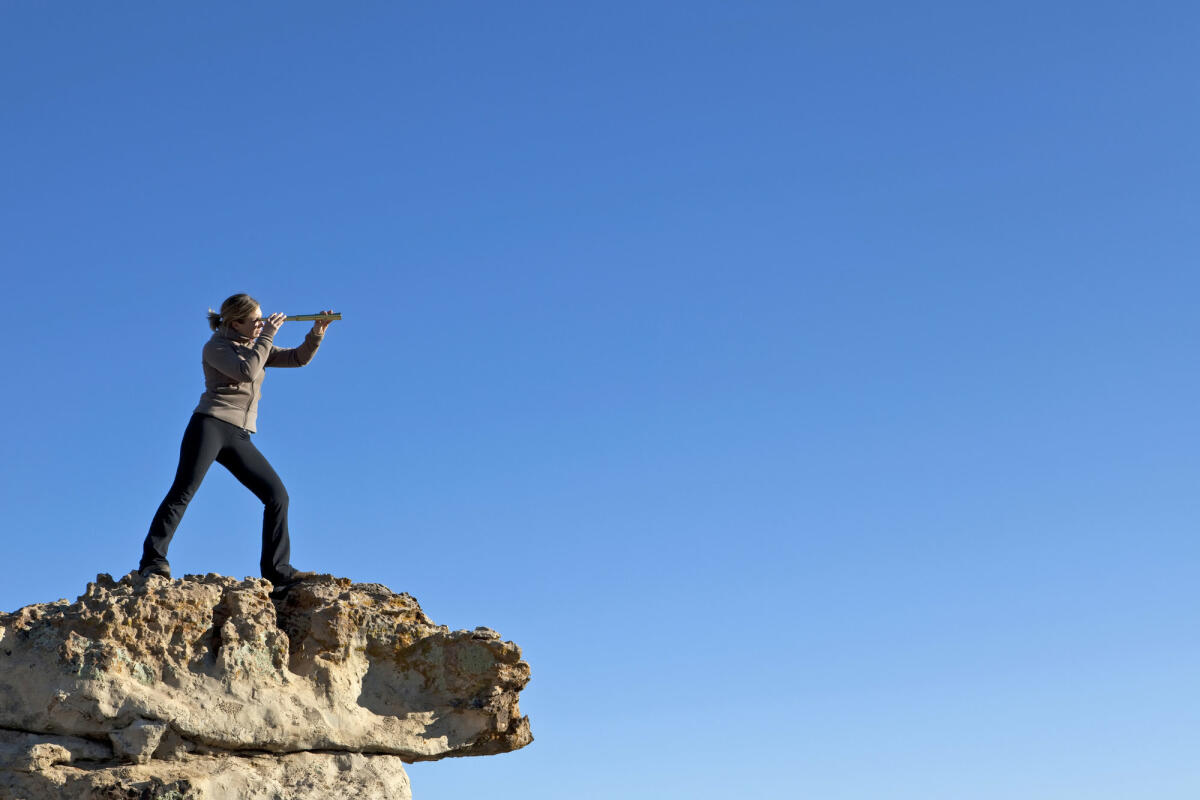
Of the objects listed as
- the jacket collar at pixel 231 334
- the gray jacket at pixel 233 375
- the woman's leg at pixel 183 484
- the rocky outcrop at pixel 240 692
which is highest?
the jacket collar at pixel 231 334

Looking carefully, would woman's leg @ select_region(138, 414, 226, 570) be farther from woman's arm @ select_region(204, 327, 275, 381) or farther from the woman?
woman's arm @ select_region(204, 327, 275, 381)

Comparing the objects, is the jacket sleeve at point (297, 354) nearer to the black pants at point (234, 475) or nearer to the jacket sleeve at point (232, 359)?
the jacket sleeve at point (232, 359)

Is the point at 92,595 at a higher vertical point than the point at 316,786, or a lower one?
higher

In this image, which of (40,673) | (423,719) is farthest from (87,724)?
(423,719)

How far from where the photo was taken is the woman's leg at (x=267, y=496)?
960 cm

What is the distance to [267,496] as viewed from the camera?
9.74 m

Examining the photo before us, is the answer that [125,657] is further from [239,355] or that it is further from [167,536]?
[239,355]

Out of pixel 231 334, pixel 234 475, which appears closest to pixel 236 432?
pixel 234 475

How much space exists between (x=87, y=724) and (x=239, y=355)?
2760 millimetres

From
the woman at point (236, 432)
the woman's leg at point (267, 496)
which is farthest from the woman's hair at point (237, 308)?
the woman's leg at point (267, 496)

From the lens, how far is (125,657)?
8211 mm

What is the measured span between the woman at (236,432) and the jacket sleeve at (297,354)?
0.54 ft

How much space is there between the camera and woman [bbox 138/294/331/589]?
30.5 ft

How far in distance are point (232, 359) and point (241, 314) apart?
1.22 ft
